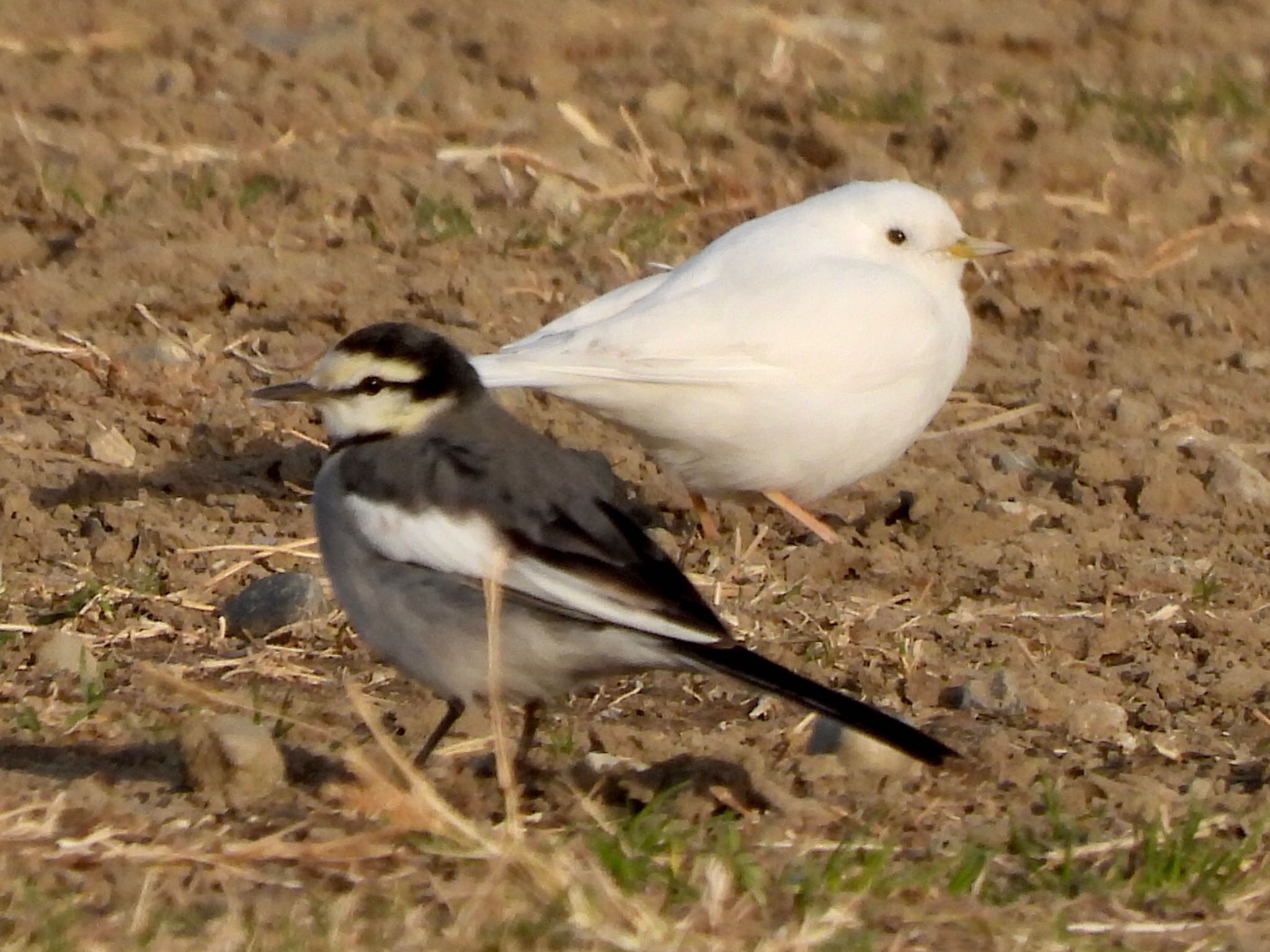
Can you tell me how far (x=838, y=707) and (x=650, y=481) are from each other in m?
3.48

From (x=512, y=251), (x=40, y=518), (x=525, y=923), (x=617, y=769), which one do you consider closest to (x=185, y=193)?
(x=512, y=251)

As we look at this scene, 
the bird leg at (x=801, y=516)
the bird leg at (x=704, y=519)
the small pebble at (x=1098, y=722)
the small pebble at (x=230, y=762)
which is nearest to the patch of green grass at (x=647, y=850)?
the small pebble at (x=230, y=762)

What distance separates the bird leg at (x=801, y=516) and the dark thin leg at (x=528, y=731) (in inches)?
81.7

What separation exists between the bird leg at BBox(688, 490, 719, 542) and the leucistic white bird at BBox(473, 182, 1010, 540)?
21 centimetres

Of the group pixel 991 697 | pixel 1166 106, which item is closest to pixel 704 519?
pixel 991 697

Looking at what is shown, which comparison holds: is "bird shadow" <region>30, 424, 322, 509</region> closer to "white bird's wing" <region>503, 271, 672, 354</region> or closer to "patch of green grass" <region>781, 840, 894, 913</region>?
"white bird's wing" <region>503, 271, 672, 354</region>

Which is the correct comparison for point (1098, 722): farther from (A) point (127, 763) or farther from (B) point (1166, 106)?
(B) point (1166, 106)

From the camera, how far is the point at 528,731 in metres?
5.65

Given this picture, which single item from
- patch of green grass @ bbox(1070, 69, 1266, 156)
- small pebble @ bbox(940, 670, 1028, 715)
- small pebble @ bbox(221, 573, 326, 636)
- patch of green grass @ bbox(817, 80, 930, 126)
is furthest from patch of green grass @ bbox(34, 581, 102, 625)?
patch of green grass @ bbox(1070, 69, 1266, 156)

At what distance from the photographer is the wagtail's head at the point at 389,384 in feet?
19.1

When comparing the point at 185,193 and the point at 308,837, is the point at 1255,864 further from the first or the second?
the point at 185,193

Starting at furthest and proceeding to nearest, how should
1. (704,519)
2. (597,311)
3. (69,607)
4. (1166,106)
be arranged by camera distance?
(1166,106), (704,519), (597,311), (69,607)

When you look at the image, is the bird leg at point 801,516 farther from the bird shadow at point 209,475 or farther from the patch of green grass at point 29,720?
the patch of green grass at point 29,720

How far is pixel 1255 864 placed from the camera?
4902 mm
